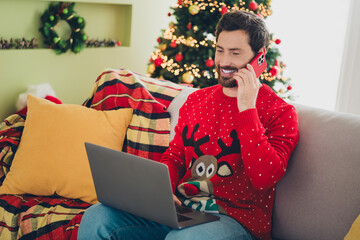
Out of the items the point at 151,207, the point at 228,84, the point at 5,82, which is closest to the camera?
the point at 151,207

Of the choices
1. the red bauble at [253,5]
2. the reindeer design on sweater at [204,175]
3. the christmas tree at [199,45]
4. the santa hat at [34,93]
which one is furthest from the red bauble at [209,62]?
the reindeer design on sweater at [204,175]

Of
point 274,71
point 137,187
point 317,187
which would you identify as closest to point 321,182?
point 317,187

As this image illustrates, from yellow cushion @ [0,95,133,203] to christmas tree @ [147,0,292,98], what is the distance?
109 centimetres

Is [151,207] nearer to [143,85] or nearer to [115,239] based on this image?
A: [115,239]

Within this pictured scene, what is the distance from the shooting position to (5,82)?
3.09 meters

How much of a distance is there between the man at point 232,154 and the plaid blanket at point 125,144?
1.09 feet

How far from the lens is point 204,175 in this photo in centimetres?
173

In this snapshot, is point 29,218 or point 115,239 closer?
point 115,239

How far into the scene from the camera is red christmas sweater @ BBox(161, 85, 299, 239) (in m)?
1.55

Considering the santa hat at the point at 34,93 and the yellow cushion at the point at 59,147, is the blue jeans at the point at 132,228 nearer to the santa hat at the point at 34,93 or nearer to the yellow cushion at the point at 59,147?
the yellow cushion at the point at 59,147

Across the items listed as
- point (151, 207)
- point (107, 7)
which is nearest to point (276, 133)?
point (151, 207)

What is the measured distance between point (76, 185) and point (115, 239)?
546mm

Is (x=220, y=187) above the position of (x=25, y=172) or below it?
above

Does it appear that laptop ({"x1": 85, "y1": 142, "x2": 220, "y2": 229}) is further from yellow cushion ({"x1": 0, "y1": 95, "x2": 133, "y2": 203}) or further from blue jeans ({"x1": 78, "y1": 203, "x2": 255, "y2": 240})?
yellow cushion ({"x1": 0, "y1": 95, "x2": 133, "y2": 203})
